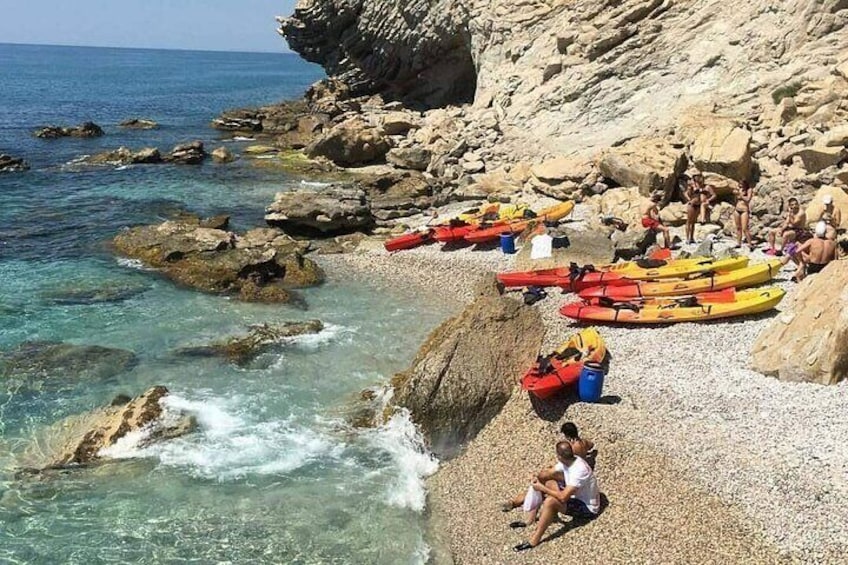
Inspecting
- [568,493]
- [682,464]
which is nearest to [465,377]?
[568,493]

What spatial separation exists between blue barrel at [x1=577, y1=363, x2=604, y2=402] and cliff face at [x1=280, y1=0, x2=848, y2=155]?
19157 millimetres

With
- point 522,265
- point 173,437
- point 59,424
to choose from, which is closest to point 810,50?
point 522,265

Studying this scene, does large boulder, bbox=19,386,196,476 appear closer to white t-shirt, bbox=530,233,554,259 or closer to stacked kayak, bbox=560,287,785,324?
stacked kayak, bbox=560,287,785,324

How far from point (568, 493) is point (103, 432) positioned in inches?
390

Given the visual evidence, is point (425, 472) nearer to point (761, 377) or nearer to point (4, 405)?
point (761, 377)

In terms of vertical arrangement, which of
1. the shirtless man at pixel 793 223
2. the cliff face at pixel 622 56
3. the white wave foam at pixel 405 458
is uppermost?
the cliff face at pixel 622 56

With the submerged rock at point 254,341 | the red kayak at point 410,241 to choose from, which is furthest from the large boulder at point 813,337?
the red kayak at point 410,241

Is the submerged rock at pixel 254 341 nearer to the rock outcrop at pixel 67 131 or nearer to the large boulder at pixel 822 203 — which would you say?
the large boulder at pixel 822 203

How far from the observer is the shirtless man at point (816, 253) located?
17.7 meters

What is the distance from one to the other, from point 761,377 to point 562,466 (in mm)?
5486

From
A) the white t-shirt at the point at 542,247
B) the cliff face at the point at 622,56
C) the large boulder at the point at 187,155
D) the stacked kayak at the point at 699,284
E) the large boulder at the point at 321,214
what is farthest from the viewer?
the large boulder at the point at 187,155

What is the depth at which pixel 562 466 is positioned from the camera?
1135cm

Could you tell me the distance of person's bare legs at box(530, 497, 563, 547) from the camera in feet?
36.4

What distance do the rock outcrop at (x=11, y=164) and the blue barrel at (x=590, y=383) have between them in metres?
40.9
